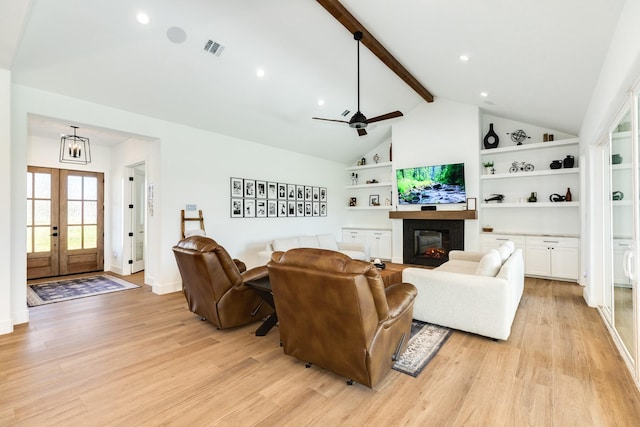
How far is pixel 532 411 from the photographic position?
1962mm

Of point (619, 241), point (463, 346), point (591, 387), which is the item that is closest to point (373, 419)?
point (463, 346)

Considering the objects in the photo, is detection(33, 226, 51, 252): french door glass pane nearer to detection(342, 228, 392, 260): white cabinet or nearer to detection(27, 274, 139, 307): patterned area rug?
detection(27, 274, 139, 307): patterned area rug

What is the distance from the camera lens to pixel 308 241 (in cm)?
657

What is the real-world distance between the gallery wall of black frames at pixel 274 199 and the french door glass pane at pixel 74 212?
3.68 m

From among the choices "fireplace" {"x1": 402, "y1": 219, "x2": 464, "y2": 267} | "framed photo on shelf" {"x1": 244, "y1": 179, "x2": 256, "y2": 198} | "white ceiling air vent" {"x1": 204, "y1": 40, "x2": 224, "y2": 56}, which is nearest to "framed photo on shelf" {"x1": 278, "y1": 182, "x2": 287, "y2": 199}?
"framed photo on shelf" {"x1": 244, "y1": 179, "x2": 256, "y2": 198}

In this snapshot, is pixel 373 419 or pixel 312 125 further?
pixel 312 125

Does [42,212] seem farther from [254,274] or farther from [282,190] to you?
[254,274]

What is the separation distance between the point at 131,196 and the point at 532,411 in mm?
7472

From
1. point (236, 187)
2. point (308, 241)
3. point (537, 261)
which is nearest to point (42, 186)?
point (236, 187)

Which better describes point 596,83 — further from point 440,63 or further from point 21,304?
point 21,304

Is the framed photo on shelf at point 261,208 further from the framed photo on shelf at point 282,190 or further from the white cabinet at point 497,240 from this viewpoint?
the white cabinet at point 497,240

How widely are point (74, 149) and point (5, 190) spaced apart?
281 centimetres

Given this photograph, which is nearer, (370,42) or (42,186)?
(370,42)

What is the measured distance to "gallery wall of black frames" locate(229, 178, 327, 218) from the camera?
19.7 ft
